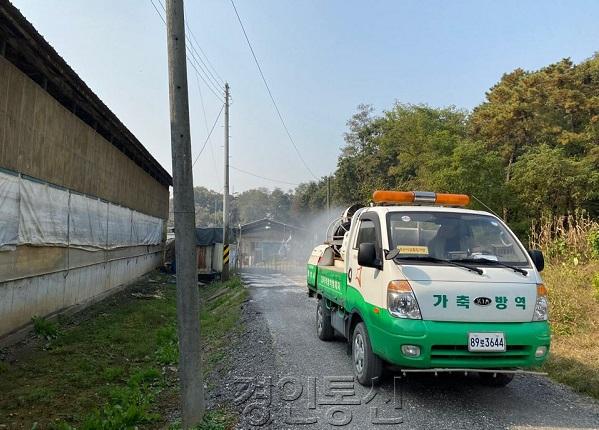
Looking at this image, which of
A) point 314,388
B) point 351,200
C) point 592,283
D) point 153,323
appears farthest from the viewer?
point 351,200

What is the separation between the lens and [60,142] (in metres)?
10.1

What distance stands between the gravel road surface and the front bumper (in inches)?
19.3

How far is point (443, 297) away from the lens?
4.49 meters

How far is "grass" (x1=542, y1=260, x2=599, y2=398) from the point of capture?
5762 millimetres

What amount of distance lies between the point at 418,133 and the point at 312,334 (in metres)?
26.3

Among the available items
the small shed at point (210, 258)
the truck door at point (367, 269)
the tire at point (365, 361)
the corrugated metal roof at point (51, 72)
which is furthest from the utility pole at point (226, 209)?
the tire at point (365, 361)

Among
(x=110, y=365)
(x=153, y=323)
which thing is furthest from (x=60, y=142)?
(x=110, y=365)

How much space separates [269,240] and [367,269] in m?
44.3

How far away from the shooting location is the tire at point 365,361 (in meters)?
5.07

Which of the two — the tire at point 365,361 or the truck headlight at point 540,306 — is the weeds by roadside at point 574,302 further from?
the tire at point 365,361

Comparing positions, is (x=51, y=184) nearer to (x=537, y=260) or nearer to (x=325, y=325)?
(x=325, y=325)

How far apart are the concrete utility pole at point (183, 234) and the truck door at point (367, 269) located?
188cm

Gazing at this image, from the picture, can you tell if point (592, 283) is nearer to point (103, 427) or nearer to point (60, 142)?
point (103, 427)

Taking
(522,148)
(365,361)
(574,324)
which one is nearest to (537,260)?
(365,361)
